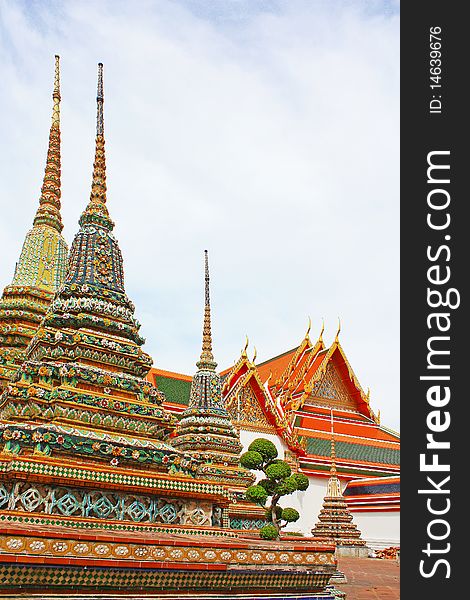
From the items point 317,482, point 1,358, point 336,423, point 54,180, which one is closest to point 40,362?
point 1,358

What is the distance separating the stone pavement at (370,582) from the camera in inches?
313

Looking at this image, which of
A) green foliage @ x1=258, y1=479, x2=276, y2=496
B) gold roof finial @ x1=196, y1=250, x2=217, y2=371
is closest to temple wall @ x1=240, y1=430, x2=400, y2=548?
gold roof finial @ x1=196, y1=250, x2=217, y2=371

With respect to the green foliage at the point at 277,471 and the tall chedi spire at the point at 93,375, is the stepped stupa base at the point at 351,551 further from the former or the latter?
the tall chedi spire at the point at 93,375

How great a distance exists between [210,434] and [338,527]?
6398mm

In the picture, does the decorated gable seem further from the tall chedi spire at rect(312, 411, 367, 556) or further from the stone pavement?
the stone pavement

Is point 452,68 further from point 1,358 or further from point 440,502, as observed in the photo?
point 1,358

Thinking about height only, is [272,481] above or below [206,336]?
below

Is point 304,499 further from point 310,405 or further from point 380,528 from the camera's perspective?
point 310,405

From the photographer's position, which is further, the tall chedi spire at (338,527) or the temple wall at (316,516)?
the temple wall at (316,516)

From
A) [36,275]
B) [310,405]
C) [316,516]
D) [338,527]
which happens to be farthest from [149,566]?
[310,405]

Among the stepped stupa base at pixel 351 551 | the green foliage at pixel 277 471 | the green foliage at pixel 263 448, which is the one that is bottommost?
the stepped stupa base at pixel 351 551

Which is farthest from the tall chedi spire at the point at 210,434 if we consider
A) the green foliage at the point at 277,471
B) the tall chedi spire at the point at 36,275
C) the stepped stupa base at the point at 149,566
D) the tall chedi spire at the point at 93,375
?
the stepped stupa base at the point at 149,566

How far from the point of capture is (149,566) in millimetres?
4215

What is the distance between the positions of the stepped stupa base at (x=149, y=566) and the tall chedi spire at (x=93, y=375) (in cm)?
123
